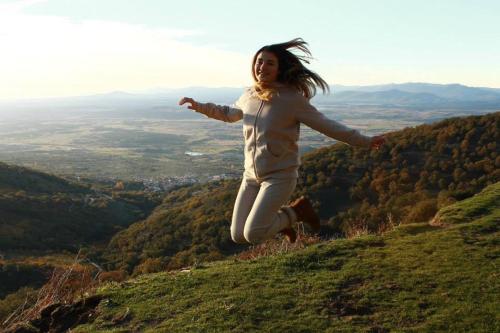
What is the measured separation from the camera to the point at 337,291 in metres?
5.04

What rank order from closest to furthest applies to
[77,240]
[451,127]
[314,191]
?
1. [314,191]
2. [451,127]
3. [77,240]

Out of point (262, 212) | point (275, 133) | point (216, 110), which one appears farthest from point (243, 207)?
point (216, 110)

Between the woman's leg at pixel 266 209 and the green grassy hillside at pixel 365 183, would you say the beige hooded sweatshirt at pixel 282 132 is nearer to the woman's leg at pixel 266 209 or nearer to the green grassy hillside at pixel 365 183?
the woman's leg at pixel 266 209

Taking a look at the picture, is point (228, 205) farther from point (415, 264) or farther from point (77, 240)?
point (415, 264)

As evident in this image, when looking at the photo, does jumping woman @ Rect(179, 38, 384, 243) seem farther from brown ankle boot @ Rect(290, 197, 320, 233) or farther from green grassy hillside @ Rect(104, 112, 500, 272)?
green grassy hillside @ Rect(104, 112, 500, 272)

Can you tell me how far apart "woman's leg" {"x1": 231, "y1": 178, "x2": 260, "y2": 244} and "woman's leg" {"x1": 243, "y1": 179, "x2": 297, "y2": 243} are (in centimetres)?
15

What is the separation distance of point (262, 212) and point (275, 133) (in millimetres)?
705

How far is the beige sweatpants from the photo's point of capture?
4.38 meters

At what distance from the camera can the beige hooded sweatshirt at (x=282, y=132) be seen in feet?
14.5

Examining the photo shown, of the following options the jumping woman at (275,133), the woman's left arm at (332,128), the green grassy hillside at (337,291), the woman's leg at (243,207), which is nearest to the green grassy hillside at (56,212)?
the green grassy hillside at (337,291)

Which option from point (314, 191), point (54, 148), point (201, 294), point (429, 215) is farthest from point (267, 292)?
point (54, 148)

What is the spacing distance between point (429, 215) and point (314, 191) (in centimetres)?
1290

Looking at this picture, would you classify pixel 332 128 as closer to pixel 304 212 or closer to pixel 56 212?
pixel 304 212

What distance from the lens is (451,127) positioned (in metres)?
26.8
